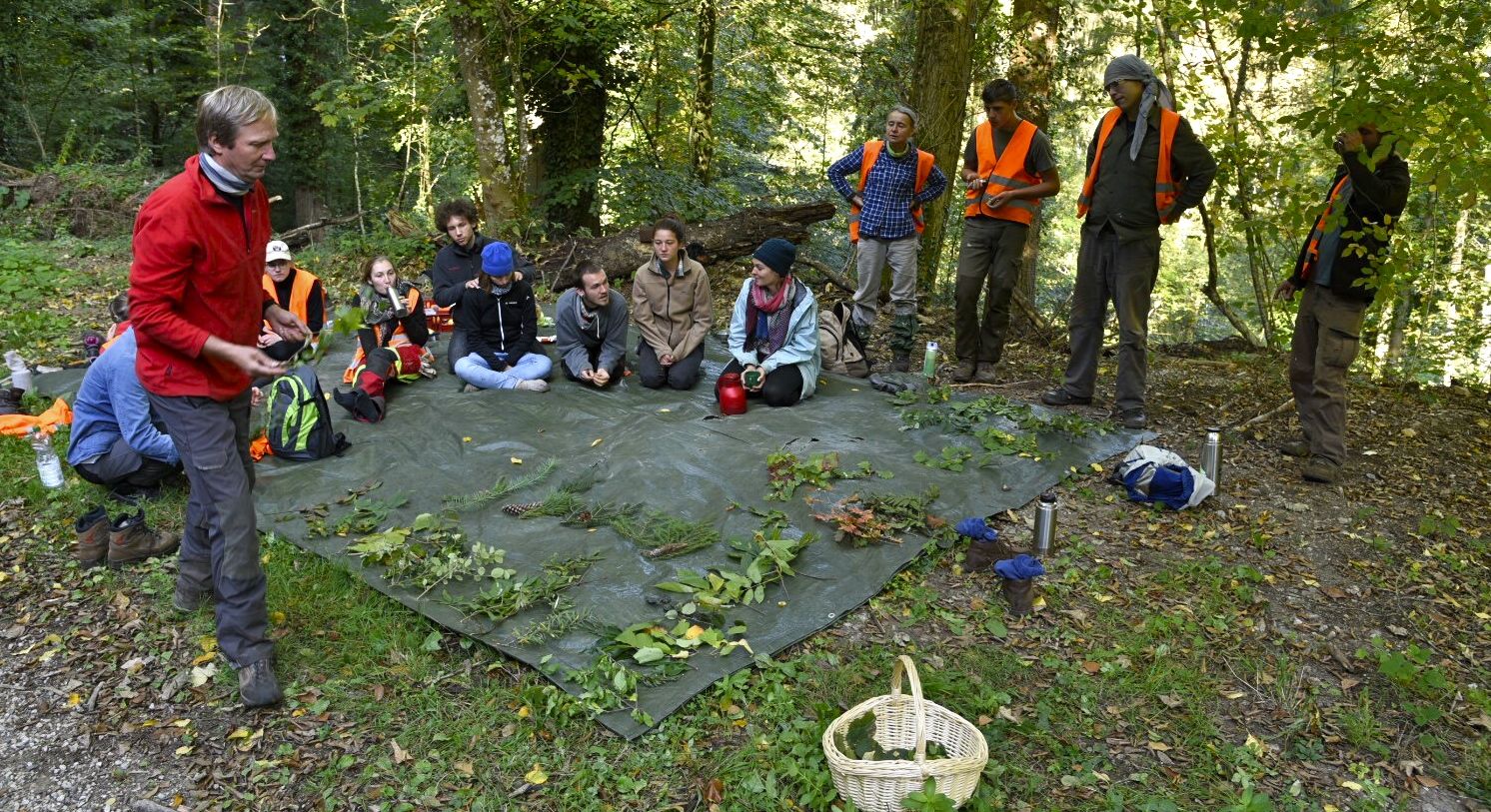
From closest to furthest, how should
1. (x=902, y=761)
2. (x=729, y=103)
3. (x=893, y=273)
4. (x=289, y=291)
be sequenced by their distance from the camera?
(x=902, y=761) → (x=289, y=291) → (x=893, y=273) → (x=729, y=103)

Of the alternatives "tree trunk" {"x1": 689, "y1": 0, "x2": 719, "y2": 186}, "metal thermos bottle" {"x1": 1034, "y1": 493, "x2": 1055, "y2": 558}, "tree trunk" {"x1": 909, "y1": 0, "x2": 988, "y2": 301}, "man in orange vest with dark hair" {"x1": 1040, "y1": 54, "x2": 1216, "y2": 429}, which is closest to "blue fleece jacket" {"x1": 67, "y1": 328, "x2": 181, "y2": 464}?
"metal thermos bottle" {"x1": 1034, "y1": 493, "x2": 1055, "y2": 558}

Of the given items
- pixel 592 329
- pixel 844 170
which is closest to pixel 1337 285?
pixel 844 170

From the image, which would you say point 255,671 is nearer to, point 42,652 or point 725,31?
point 42,652

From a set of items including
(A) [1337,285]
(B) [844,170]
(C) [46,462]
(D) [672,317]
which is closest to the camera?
(C) [46,462]

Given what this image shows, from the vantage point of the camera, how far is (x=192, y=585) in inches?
144

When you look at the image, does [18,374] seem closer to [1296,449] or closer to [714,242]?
[714,242]

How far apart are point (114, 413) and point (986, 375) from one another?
17.8ft

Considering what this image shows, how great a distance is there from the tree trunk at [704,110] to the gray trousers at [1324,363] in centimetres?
802

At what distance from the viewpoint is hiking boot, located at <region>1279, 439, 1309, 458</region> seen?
211 inches

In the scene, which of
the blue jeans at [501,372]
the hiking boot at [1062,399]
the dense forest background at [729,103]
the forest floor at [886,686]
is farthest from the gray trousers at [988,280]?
the blue jeans at [501,372]

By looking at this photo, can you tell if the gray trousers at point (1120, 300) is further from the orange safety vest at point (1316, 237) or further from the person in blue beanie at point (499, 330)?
the person in blue beanie at point (499, 330)

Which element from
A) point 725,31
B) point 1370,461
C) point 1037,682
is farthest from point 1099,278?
point 725,31

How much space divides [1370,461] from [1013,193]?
8.83 feet

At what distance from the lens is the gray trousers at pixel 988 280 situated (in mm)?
6430
